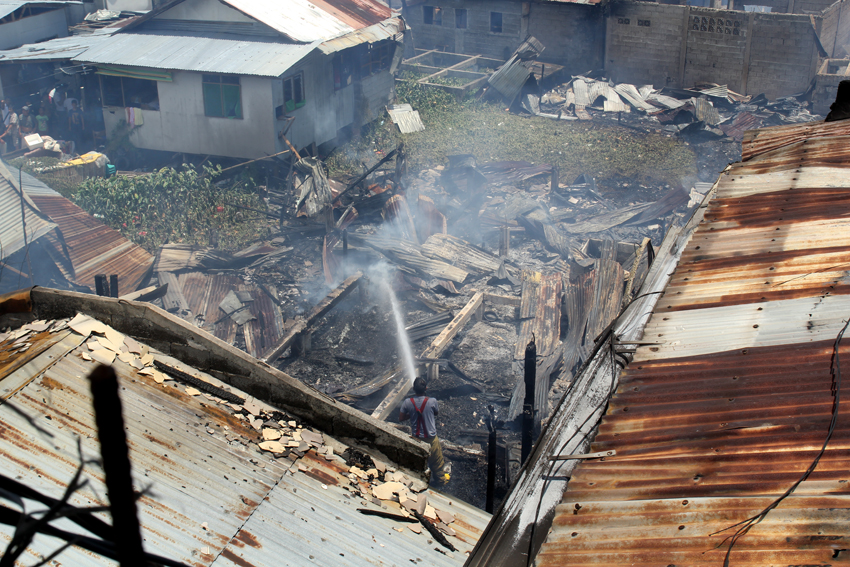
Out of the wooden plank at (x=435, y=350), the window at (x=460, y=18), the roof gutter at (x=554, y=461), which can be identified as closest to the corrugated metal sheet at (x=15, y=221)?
the wooden plank at (x=435, y=350)

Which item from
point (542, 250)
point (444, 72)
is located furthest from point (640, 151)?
point (444, 72)

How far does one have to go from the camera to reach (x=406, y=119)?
75.0 ft

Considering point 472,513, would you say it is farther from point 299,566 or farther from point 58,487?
point 58,487

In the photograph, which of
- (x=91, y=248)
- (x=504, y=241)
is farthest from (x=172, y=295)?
(x=504, y=241)

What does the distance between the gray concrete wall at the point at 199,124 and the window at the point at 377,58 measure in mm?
6560

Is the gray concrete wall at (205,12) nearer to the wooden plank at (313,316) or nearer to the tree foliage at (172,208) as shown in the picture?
the tree foliage at (172,208)

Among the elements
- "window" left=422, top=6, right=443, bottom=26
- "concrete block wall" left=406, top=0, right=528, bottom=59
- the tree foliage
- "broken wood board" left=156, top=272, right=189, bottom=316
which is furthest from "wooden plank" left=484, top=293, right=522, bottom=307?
"window" left=422, top=6, right=443, bottom=26

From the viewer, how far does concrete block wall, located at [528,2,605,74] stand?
27.3 metres

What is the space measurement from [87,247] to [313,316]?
4.99m

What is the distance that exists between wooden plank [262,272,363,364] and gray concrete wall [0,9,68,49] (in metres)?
17.3

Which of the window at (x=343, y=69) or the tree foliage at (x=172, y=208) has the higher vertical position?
the window at (x=343, y=69)

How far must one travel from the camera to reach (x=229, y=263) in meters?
12.5

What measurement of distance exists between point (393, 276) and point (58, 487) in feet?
28.6

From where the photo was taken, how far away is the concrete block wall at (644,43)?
2559 cm
